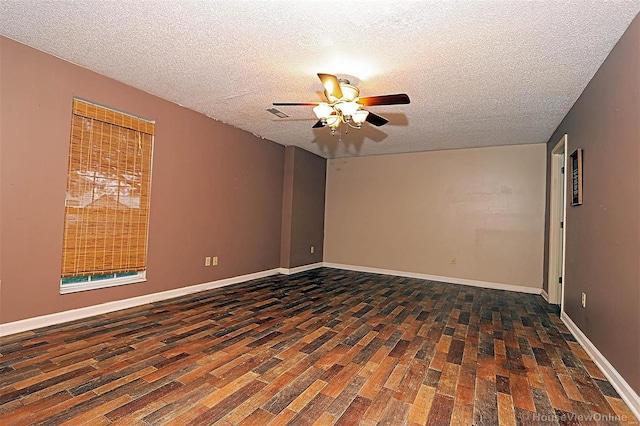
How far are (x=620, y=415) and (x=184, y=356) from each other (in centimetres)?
285

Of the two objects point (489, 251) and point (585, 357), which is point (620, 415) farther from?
point (489, 251)

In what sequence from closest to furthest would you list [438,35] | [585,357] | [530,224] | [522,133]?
[438,35]
[585,357]
[522,133]
[530,224]

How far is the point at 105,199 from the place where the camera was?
3408mm

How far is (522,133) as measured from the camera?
4809 millimetres

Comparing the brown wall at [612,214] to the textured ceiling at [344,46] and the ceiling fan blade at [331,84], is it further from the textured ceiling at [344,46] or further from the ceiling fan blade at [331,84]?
the ceiling fan blade at [331,84]

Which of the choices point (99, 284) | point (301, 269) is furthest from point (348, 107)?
point (301, 269)

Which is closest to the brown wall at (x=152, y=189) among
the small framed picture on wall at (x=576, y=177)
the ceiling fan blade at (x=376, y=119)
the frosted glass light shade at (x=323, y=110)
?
the frosted glass light shade at (x=323, y=110)

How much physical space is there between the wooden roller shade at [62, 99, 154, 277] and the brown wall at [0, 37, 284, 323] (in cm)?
9

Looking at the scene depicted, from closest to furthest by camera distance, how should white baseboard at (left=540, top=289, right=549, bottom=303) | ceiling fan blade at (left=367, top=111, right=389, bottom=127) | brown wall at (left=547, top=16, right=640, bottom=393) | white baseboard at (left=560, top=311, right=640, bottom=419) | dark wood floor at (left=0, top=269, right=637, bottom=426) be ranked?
1. dark wood floor at (left=0, top=269, right=637, bottom=426)
2. white baseboard at (left=560, top=311, right=640, bottom=419)
3. brown wall at (left=547, top=16, right=640, bottom=393)
4. ceiling fan blade at (left=367, top=111, right=389, bottom=127)
5. white baseboard at (left=540, top=289, right=549, bottom=303)

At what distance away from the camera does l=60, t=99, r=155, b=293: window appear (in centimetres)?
316

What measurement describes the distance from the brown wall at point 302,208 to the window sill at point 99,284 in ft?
9.28

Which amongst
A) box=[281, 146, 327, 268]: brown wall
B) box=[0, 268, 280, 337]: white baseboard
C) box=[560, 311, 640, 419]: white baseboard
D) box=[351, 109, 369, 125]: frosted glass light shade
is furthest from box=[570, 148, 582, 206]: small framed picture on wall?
box=[0, 268, 280, 337]: white baseboard

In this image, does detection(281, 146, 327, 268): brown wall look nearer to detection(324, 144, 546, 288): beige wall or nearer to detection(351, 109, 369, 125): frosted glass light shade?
detection(324, 144, 546, 288): beige wall

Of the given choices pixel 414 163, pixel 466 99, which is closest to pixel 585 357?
pixel 466 99
